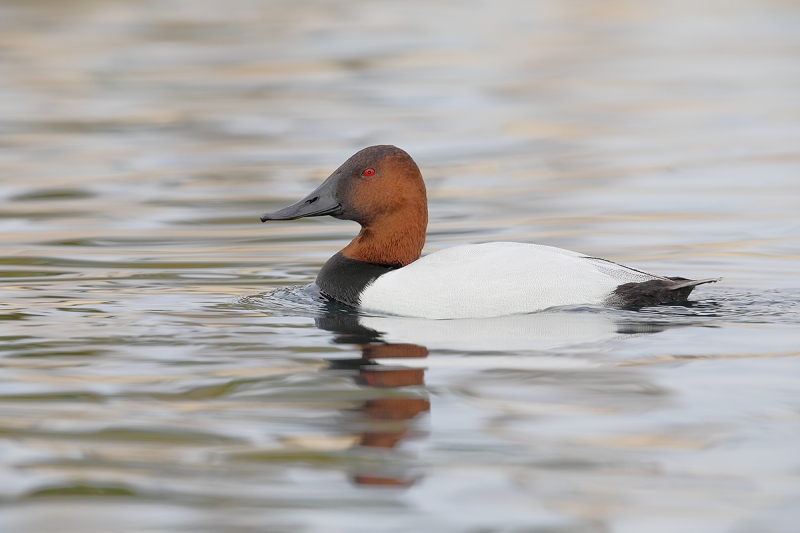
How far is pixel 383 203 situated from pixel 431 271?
0.67 metres

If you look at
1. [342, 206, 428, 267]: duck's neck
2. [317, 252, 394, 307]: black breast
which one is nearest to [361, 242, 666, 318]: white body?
[317, 252, 394, 307]: black breast

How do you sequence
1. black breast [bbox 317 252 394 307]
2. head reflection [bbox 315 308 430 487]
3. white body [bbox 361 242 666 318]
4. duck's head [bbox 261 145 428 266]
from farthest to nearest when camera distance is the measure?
duck's head [bbox 261 145 428 266]
black breast [bbox 317 252 394 307]
white body [bbox 361 242 666 318]
head reflection [bbox 315 308 430 487]

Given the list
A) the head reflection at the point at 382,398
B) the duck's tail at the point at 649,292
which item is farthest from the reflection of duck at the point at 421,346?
the duck's tail at the point at 649,292

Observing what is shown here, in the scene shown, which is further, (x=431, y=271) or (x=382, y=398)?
(x=431, y=271)

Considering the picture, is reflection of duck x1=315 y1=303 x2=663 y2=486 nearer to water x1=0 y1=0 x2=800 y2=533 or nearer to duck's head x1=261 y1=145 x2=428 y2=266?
water x1=0 y1=0 x2=800 y2=533

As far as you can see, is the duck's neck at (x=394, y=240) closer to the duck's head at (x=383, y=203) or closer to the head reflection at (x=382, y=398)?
the duck's head at (x=383, y=203)

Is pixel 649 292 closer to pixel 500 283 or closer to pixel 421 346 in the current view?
pixel 500 283

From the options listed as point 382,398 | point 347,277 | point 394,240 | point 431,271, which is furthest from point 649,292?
point 382,398

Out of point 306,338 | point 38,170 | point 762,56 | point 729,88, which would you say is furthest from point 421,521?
point 762,56

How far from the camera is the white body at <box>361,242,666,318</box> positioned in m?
5.83

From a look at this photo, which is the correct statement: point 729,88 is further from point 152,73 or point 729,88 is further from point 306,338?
point 306,338

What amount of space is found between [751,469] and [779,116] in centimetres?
1057

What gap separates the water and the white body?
9 centimetres

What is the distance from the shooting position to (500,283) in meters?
5.83
